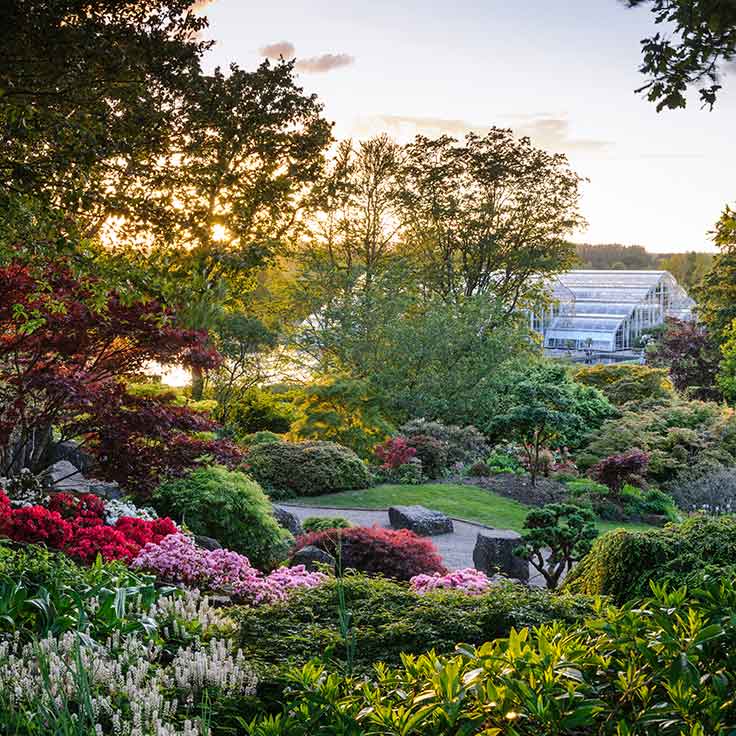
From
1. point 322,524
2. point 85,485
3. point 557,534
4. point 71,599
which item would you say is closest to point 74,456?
point 85,485

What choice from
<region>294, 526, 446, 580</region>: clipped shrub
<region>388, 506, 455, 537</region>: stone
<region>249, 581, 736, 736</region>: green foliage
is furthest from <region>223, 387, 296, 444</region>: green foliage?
<region>249, 581, 736, 736</region>: green foliage

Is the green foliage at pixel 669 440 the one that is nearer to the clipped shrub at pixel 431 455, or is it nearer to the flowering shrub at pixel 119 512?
the clipped shrub at pixel 431 455

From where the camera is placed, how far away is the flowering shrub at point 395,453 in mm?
15547

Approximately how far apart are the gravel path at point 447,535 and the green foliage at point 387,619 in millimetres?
4213

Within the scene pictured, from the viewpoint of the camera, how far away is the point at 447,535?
1119 cm

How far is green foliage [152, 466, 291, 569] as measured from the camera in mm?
8586

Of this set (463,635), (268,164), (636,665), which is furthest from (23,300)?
(268,164)

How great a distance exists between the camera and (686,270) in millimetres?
58438

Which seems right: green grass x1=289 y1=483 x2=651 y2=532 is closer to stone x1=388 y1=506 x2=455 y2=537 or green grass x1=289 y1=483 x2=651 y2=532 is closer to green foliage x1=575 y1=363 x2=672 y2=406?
stone x1=388 y1=506 x2=455 y2=537

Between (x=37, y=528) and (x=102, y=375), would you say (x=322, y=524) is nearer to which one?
(x=102, y=375)

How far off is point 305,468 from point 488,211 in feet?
58.7

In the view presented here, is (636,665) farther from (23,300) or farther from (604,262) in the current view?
(604,262)

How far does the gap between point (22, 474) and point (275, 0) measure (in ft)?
16.6

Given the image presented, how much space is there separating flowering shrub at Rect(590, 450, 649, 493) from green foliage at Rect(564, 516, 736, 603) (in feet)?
30.4
